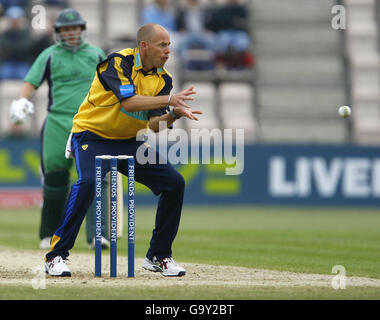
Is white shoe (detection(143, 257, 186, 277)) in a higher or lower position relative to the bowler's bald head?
lower

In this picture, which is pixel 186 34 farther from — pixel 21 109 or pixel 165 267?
pixel 165 267

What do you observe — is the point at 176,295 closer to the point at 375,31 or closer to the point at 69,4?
the point at 69,4

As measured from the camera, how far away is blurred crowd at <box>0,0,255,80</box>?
65.4 feet

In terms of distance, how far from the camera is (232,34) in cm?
2180

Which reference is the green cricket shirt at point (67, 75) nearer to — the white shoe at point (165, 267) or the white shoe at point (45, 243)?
the white shoe at point (45, 243)

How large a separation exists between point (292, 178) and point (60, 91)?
8901mm

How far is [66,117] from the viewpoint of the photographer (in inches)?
408

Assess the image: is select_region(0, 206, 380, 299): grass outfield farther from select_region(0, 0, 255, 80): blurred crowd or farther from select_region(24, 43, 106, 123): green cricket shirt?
select_region(0, 0, 255, 80): blurred crowd

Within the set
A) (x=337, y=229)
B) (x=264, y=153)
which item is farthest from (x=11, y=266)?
(x=264, y=153)

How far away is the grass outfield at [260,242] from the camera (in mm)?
6637
